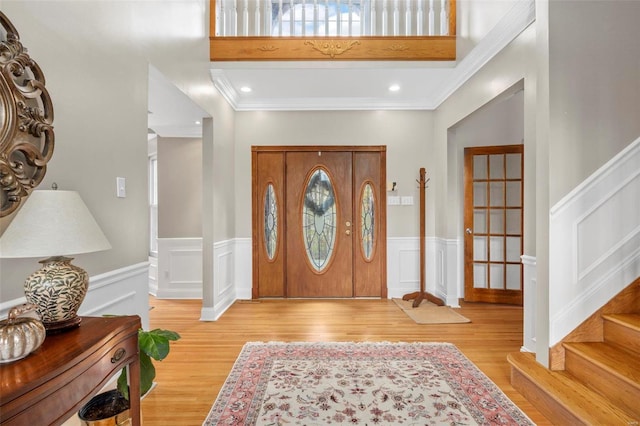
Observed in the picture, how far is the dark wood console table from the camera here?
0.84m

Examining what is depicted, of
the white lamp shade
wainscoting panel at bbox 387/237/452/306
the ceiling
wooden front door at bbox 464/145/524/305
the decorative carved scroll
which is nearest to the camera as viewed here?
the white lamp shade

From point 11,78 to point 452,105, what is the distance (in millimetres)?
3823

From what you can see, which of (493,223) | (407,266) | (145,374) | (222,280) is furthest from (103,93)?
(493,223)

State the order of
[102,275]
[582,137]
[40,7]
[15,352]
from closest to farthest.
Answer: [15,352], [40,7], [102,275], [582,137]

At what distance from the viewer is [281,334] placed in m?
3.24

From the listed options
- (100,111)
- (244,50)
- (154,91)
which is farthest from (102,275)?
(244,50)

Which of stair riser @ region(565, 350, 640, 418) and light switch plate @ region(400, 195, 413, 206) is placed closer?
stair riser @ region(565, 350, 640, 418)

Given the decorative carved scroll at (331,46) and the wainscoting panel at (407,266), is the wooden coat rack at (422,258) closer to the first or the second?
the wainscoting panel at (407,266)

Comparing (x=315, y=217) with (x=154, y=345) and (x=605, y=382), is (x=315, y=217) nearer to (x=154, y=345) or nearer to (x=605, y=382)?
(x=154, y=345)

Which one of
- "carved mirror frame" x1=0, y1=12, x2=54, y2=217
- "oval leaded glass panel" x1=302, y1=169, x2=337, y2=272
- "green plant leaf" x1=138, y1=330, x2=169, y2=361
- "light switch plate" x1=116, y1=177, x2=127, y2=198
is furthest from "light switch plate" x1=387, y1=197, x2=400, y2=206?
"carved mirror frame" x1=0, y1=12, x2=54, y2=217

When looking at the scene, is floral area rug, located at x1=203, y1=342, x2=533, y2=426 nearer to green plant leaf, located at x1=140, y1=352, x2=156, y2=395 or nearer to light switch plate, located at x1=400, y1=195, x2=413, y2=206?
green plant leaf, located at x1=140, y1=352, x2=156, y2=395

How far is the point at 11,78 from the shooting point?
4.20 ft

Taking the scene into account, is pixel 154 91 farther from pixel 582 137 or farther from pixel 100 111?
pixel 582 137

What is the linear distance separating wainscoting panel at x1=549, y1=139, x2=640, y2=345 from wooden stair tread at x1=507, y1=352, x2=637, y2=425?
0.67ft
